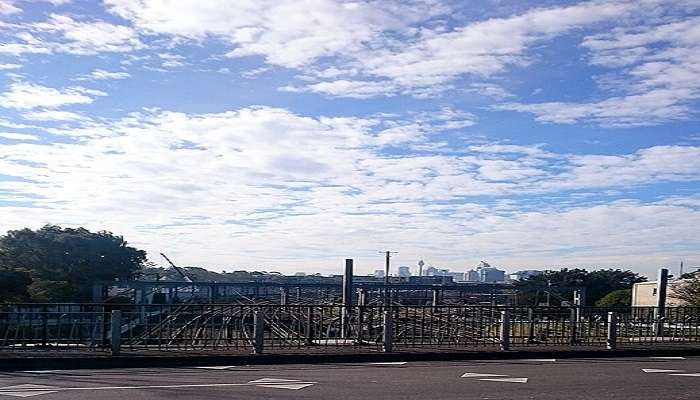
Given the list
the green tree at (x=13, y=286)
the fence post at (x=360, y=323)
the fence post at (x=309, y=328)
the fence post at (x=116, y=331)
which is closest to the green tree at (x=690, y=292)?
the fence post at (x=360, y=323)

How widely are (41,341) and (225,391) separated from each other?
24.7 ft

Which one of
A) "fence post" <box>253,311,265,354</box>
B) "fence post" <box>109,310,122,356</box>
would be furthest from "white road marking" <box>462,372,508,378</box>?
"fence post" <box>109,310,122,356</box>

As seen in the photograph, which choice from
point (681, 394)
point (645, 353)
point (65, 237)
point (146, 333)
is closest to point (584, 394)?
point (681, 394)

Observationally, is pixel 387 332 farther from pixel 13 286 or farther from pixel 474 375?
pixel 13 286

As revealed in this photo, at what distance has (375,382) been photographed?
1410 centimetres

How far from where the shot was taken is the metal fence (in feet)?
60.3

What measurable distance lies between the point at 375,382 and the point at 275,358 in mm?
4535

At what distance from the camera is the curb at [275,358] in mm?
16530

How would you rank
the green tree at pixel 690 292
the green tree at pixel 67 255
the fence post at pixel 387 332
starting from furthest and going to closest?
the green tree at pixel 67 255
the green tree at pixel 690 292
the fence post at pixel 387 332

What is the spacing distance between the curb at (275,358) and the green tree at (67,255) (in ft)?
89.4

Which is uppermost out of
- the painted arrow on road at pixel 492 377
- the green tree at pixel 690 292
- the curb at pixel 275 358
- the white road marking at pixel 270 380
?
the green tree at pixel 690 292

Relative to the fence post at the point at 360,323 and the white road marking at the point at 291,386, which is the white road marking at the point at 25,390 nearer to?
the white road marking at the point at 291,386

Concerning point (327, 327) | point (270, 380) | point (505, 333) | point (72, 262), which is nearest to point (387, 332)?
point (327, 327)

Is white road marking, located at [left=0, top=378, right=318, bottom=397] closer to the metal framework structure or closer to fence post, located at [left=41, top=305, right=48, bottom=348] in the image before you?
fence post, located at [left=41, top=305, right=48, bottom=348]
